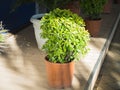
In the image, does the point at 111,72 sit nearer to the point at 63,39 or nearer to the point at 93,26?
the point at 93,26

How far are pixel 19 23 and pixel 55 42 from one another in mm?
2765

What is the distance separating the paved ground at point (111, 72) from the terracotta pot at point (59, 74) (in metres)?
0.94

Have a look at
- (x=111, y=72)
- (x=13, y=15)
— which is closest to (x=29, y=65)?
(x=111, y=72)

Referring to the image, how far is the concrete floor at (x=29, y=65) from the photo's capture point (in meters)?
3.90

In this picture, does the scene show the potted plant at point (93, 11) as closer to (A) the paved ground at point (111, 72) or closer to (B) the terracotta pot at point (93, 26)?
(B) the terracotta pot at point (93, 26)

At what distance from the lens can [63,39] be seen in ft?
11.6

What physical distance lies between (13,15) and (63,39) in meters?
2.60

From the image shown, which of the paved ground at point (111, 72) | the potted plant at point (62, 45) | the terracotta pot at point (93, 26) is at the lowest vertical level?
A: the paved ground at point (111, 72)

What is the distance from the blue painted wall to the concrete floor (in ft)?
0.68

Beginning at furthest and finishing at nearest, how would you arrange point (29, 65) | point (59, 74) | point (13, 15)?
1. point (13, 15)
2. point (29, 65)
3. point (59, 74)

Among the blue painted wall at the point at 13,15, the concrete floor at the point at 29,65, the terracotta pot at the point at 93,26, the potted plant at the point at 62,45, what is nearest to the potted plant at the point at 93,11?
the terracotta pot at the point at 93,26

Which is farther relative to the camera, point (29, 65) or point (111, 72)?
point (111, 72)

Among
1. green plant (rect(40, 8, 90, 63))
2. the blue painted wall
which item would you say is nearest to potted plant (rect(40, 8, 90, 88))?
green plant (rect(40, 8, 90, 63))

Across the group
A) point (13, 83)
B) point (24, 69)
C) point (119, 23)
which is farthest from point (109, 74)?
point (119, 23)
